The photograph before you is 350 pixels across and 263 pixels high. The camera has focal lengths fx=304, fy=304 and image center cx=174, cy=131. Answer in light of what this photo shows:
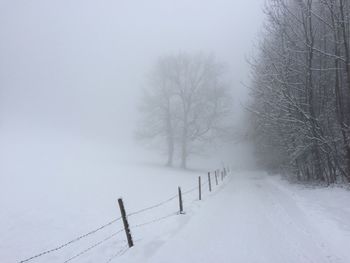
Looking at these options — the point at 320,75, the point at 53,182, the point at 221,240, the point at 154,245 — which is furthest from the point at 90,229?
the point at 320,75

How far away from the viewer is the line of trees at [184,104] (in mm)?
38375

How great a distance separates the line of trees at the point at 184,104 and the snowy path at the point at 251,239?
86.0ft

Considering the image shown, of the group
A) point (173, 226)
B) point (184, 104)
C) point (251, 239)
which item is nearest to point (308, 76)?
point (173, 226)

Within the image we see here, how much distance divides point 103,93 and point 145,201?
111 m

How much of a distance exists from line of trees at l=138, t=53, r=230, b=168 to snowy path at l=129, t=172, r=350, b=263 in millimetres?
26220

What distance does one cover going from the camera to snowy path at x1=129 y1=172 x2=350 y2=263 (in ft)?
22.2

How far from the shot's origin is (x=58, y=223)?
1165 centimetres

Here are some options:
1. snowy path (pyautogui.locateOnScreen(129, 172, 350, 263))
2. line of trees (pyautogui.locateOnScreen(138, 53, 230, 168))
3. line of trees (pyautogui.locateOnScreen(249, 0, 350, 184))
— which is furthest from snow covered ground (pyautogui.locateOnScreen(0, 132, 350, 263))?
line of trees (pyautogui.locateOnScreen(138, 53, 230, 168))

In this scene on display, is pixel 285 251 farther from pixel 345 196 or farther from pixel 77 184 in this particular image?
pixel 77 184

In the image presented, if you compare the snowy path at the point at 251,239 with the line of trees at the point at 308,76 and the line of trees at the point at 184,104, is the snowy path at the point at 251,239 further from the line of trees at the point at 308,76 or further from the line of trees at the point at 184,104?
the line of trees at the point at 184,104

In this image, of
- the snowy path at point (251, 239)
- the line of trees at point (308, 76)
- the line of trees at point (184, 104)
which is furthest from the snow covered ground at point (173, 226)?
the line of trees at point (184, 104)

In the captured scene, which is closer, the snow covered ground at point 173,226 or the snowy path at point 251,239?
the snowy path at point 251,239

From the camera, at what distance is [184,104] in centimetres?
3853

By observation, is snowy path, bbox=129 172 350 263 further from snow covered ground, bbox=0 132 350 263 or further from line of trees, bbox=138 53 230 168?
line of trees, bbox=138 53 230 168
